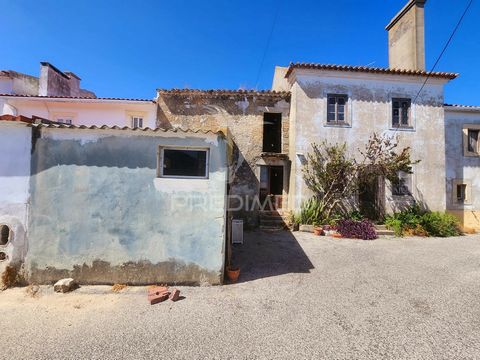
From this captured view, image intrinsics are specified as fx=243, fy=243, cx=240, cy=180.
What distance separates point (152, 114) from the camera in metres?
12.9

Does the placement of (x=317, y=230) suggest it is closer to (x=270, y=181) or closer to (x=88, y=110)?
(x=270, y=181)

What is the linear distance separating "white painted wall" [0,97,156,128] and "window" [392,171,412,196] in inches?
499

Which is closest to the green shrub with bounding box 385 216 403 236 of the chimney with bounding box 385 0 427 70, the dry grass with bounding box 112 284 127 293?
the chimney with bounding box 385 0 427 70

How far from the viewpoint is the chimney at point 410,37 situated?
1299 centimetres

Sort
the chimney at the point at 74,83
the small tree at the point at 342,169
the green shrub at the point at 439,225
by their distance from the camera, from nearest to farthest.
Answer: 1. the green shrub at the point at 439,225
2. the small tree at the point at 342,169
3. the chimney at the point at 74,83

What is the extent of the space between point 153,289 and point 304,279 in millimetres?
3409

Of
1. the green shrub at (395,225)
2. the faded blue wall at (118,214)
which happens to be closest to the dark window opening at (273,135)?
the green shrub at (395,225)

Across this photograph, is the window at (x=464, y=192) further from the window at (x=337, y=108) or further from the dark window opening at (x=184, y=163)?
the dark window opening at (x=184, y=163)

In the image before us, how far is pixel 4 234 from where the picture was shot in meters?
5.20

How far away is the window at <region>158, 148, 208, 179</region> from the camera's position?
17.7ft

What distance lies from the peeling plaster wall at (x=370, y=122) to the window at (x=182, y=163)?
7.10 metres

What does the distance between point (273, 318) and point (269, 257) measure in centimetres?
322

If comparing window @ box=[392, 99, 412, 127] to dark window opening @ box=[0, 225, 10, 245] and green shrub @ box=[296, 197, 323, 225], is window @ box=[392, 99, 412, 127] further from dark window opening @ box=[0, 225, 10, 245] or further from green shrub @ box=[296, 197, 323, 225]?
dark window opening @ box=[0, 225, 10, 245]

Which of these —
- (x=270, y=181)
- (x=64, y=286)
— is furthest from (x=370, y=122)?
(x=64, y=286)
